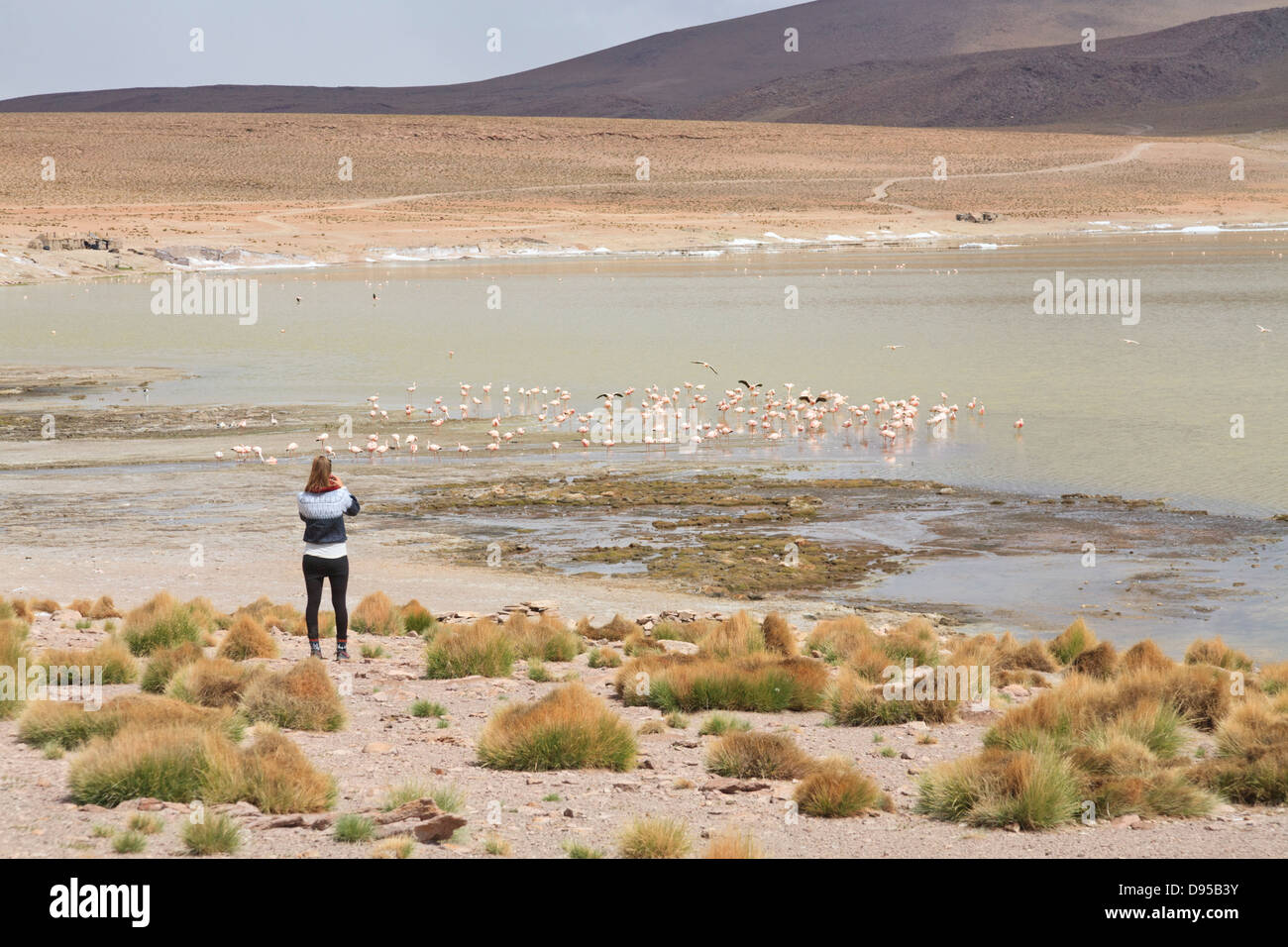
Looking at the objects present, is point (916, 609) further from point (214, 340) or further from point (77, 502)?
point (214, 340)

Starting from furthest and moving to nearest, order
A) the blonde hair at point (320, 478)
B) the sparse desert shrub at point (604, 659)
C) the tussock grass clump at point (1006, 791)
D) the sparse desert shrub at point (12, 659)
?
the sparse desert shrub at point (604, 659) → the blonde hair at point (320, 478) → the sparse desert shrub at point (12, 659) → the tussock grass clump at point (1006, 791)

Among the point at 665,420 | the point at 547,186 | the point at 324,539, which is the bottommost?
the point at 324,539

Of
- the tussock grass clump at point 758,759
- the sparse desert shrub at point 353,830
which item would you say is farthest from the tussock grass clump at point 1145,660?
the sparse desert shrub at point 353,830

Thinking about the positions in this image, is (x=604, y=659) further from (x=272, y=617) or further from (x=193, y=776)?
(x=193, y=776)

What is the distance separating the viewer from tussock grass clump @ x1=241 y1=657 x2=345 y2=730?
8.12 metres

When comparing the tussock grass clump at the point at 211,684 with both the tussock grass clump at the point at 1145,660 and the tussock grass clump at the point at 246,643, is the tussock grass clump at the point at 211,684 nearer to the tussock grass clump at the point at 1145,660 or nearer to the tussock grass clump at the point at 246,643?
the tussock grass clump at the point at 246,643

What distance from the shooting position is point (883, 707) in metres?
8.74

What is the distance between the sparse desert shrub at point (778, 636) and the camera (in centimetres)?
1039

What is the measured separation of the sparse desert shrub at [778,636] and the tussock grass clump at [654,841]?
4.29 meters

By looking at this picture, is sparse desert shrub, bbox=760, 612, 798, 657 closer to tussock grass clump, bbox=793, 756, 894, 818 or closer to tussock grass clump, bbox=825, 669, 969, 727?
tussock grass clump, bbox=825, 669, 969, 727

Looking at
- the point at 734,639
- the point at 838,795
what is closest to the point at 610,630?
the point at 734,639

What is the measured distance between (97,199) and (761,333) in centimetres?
6554

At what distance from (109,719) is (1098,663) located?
19.8 feet

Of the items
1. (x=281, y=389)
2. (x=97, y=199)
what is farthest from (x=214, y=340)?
(x=97, y=199)
